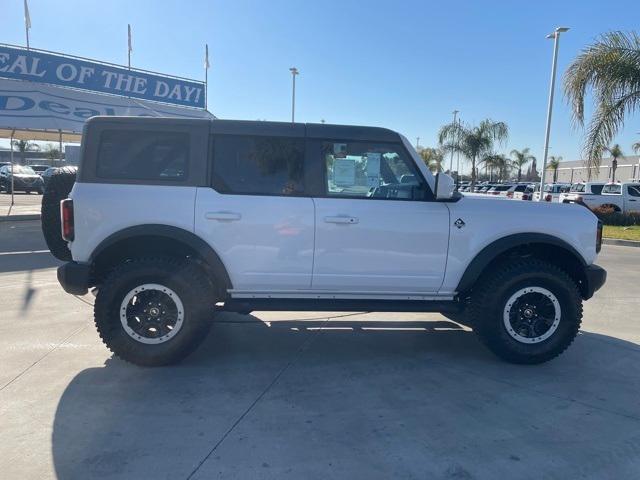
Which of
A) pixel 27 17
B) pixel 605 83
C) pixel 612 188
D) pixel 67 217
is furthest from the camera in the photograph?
pixel 612 188

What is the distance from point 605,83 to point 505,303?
10.4 meters

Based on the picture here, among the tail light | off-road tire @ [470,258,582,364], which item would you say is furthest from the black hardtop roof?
off-road tire @ [470,258,582,364]

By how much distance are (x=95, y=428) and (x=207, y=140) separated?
2.30m

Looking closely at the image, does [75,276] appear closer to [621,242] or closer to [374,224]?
[374,224]

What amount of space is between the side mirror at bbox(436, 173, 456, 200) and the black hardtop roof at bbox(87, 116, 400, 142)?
1.76ft

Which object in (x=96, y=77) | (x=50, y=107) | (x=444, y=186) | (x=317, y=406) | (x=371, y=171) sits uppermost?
(x=96, y=77)

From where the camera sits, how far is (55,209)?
14.5 ft

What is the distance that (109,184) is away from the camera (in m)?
4.02

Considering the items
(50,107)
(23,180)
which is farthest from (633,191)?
(23,180)

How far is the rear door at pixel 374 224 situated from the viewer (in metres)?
4.09

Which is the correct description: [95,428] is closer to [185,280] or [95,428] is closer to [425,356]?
[185,280]

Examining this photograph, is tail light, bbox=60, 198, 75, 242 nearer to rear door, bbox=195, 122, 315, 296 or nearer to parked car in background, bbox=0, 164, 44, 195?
rear door, bbox=195, 122, 315, 296

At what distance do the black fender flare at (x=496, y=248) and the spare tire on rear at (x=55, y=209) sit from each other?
3.57m

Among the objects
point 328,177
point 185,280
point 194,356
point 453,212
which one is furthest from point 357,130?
point 194,356
